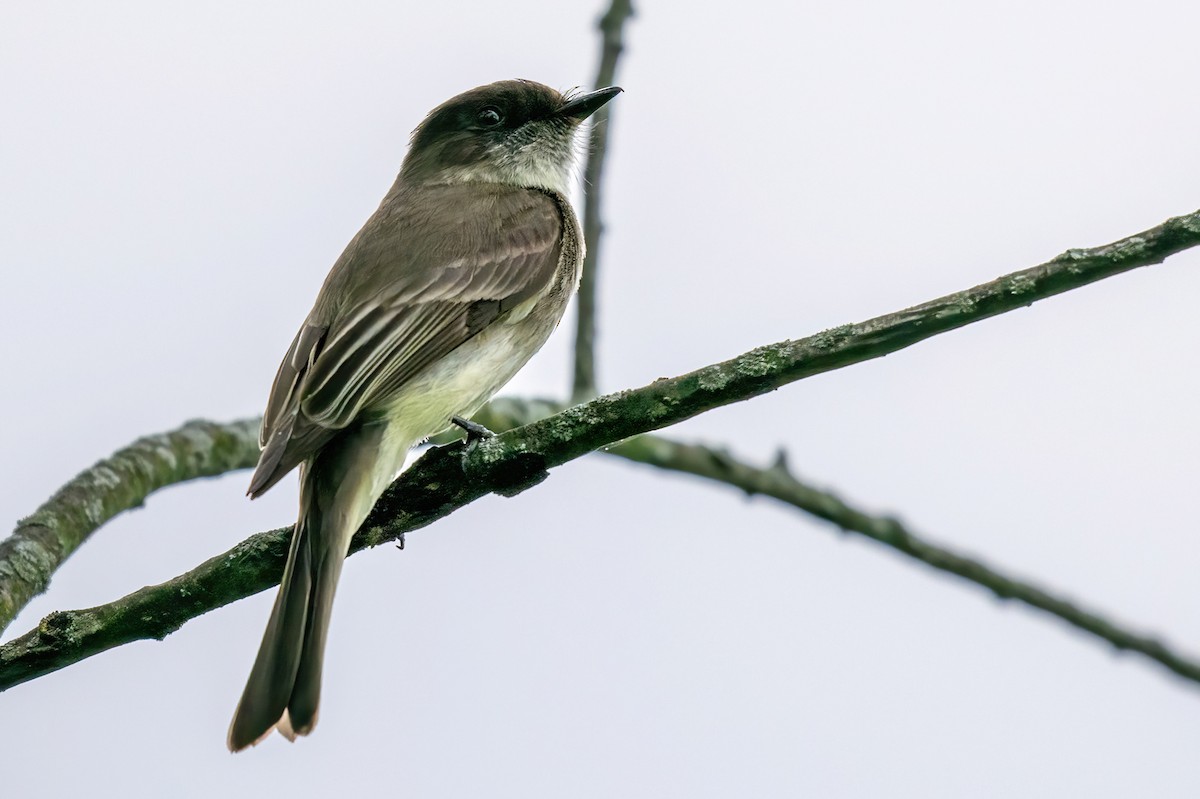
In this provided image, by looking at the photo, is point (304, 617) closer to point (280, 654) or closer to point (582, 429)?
point (280, 654)

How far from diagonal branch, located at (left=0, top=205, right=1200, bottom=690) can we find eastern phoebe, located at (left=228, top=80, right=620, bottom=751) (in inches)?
8.0

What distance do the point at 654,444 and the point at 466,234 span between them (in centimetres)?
128

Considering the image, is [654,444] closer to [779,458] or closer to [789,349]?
[779,458]

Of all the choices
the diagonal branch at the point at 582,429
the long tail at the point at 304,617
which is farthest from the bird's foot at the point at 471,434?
the long tail at the point at 304,617

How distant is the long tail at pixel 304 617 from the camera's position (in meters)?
3.88

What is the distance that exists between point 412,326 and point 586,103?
1.75 metres

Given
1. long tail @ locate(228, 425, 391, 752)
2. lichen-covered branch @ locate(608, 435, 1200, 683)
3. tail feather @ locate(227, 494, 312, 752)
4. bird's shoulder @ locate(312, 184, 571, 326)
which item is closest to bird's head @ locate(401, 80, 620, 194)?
bird's shoulder @ locate(312, 184, 571, 326)

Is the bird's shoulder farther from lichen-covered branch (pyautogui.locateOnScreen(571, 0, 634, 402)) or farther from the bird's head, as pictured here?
the bird's head

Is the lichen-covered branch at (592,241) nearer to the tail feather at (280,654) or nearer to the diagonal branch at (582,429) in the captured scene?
the diagonal branch at (582,429)

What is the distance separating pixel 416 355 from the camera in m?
4.80

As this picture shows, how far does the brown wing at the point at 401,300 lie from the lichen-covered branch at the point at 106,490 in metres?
0.51

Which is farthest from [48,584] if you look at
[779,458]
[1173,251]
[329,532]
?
[1173,251]

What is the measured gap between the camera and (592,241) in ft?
18.9

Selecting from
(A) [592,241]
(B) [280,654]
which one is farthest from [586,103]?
(B) [280,654]
